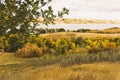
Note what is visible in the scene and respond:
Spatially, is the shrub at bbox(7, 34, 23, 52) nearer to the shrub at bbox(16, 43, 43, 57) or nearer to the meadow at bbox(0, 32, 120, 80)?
the meadow at bbox(0, 32, 120, 80)

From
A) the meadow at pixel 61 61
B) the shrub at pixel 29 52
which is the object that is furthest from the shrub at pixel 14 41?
the shrub at pixel 29 52

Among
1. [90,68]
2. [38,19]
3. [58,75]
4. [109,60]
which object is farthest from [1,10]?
[109,60]

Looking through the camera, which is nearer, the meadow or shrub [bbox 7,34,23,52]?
the meadow

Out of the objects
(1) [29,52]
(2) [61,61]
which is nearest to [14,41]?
(2) [61,61]

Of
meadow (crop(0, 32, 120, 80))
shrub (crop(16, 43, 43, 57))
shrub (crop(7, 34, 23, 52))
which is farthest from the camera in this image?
shrub (crop(16, 43, 43, 57))

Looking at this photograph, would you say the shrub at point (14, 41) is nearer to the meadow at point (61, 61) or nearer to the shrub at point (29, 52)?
the meadow at point (61, 61)

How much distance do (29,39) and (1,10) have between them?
1.39 m

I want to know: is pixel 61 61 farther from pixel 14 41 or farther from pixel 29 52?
pixel 29 52

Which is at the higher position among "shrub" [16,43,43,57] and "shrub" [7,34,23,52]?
"shrub" [7,34,23,52]

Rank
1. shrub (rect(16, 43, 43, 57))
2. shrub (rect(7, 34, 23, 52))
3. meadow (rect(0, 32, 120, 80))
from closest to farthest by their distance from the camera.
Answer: meadow (rect(0, 32, 120, 80)) → shrub (rect(7, 34, 23, 52)) → shrub (rect(16, 43, 43, 57))

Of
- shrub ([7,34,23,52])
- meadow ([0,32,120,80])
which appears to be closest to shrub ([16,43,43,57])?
meadow ([0,32,120,80])

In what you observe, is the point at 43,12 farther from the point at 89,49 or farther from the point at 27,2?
A: the point at 89,49

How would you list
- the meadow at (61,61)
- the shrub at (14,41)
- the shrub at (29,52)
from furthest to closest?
the shrub at (29,52), the shrub at (14,41), the meadow at (61,61)

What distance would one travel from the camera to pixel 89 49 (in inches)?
1047
